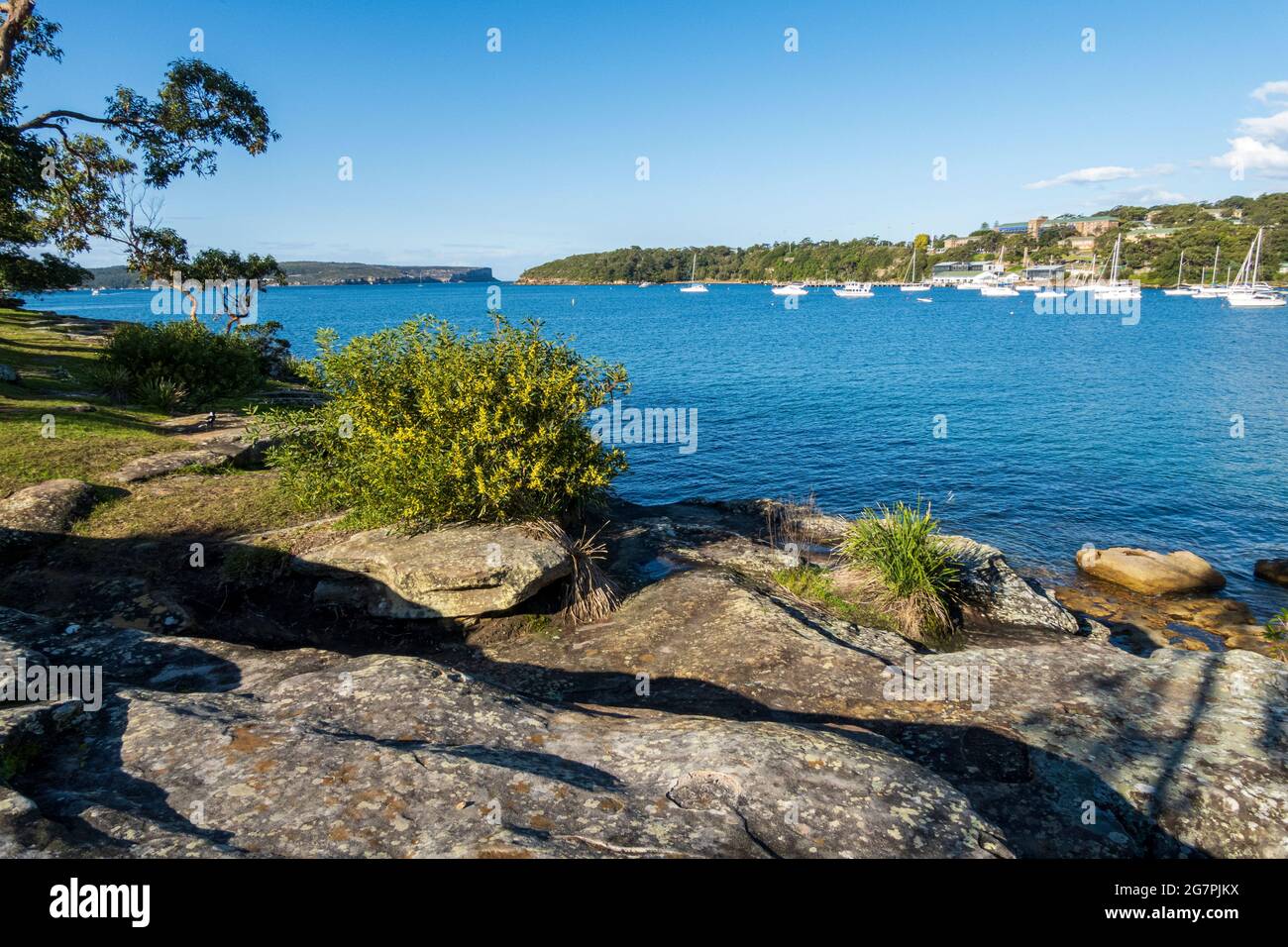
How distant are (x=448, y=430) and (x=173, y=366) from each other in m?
20.5

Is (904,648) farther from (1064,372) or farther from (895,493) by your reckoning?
(1064,372)

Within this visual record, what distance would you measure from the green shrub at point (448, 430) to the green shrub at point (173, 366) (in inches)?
521

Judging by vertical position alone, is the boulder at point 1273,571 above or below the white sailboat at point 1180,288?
below

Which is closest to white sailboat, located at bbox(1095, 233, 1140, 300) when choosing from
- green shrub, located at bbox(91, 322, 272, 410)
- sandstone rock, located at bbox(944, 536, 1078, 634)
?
sandstone rock, located at bbox(944, 536, 1078, 634)

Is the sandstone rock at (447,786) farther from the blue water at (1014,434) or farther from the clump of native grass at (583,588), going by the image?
the blue water at (1014,434)

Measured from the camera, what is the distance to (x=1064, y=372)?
211 ft

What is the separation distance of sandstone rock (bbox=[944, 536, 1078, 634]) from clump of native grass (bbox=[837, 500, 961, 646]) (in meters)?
0.50

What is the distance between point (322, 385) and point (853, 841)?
15.7 m

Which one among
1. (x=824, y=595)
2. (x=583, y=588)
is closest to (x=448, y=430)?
(x=583, y=588)

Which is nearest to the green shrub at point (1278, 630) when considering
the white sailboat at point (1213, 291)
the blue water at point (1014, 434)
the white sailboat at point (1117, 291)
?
the blue water at point (1014, 434)

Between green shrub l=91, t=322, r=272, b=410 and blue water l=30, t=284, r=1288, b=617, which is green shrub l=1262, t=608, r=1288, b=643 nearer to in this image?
blue water l=30, t=284, r=1288, b=617

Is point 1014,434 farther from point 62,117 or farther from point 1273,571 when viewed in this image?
point 62,117

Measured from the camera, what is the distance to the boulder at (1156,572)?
20.7 meters

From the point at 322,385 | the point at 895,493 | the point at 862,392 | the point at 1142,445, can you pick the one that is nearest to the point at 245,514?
the point at 322,385
